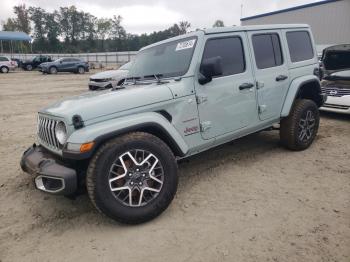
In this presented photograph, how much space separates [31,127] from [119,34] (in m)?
94.9

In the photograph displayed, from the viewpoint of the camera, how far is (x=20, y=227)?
11.2 feet

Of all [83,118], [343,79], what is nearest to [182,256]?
[83,118]

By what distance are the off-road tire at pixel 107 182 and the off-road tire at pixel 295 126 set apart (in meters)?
2.47

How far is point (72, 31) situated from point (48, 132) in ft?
319

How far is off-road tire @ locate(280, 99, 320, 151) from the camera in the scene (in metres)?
5.14

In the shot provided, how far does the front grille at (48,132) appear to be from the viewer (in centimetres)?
345

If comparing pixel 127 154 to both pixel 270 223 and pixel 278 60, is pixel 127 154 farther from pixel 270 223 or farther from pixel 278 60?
pixel 278 60

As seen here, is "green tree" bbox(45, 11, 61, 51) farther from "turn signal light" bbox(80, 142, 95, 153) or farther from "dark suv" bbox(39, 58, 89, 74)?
"turn signal light" bbox(80, 142, 95, 153)

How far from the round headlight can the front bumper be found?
0.23 m

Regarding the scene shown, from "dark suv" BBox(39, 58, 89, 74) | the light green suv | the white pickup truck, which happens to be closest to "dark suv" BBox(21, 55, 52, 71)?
the white pickup truck

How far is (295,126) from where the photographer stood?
16.9 ft

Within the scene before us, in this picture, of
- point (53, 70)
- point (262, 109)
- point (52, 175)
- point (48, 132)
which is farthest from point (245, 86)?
point (53, 70)

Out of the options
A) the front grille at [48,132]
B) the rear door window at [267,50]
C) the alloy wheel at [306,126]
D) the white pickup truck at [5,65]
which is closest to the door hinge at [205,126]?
the rear door window at [267,50]

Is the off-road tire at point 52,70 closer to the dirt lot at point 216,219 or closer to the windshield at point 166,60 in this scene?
the dirt lot at point 216,219
